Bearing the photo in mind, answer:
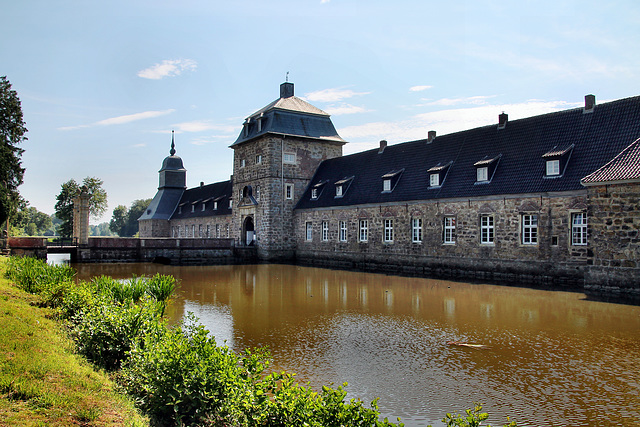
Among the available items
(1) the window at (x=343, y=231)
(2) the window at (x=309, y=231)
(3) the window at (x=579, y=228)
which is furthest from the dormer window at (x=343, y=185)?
(3) the window at (x=579, y=228)

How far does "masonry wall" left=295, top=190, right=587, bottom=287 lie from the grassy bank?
18.4 m

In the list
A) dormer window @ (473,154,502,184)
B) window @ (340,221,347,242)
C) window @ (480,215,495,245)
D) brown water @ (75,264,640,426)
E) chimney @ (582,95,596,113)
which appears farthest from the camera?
window @ (340,221,347,242)

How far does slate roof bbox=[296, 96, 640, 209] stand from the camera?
19.9 metres

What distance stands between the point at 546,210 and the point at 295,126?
21584 millimetres

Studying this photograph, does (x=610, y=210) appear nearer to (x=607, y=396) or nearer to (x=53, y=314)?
(x=607, y=396)

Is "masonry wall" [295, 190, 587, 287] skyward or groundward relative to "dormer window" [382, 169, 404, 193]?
groundward

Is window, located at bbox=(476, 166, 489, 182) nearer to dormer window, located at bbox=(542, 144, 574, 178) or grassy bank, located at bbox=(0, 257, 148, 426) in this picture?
dormer window, located at bbox=(542, 144, 574, 178)

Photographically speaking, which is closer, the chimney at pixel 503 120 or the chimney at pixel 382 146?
the chimney at pixel 503 120

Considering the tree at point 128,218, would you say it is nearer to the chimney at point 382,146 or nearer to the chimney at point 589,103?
the chimney at point 382,146

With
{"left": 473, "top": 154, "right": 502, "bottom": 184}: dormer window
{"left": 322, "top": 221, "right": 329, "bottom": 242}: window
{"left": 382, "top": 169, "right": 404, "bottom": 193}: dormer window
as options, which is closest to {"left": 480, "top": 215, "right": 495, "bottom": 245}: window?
{"left": 473, "top": 154, "right": 502, "bottom": 184}: dormer window

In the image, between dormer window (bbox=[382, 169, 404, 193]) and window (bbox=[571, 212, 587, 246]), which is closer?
window (bbox=[571, 212, 587, 246])

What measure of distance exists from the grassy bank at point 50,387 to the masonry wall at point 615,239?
1598 centimetres

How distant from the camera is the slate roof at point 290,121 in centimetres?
3703

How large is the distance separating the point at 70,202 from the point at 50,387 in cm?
6923
